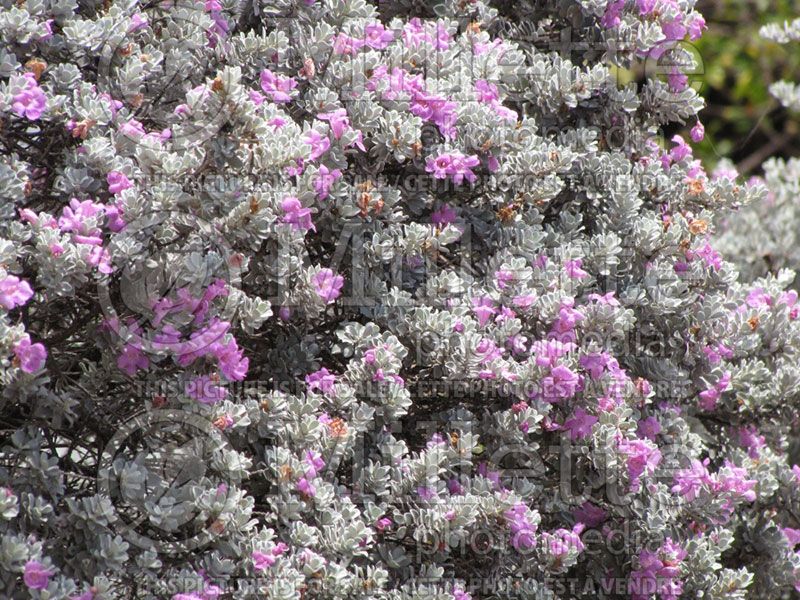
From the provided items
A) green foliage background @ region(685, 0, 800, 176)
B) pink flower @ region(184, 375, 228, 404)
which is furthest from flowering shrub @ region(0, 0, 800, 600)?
green foliage background @ region(685, 0, 800, 176)

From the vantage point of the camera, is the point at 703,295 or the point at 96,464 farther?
the point at 703,295

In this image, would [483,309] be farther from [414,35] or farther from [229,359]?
[414,35]

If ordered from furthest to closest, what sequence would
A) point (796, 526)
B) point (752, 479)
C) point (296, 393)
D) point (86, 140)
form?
point (796, 526), point (752, 479), point (296, 393), point (86, 140)

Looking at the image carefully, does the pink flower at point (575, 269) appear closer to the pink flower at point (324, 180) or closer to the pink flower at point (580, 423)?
the pink flower at point (580, 423)

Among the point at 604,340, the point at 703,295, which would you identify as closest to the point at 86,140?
the point at 604,340

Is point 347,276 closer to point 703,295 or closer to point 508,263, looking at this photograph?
point 508,263

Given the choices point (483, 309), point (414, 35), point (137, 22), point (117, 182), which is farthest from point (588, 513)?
point (137, 22)
